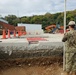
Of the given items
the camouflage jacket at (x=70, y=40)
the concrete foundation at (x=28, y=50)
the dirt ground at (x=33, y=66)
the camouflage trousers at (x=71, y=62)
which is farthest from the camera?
the concrete foundation at (x=28, y=50)

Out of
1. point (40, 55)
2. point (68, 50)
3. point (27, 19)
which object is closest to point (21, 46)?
point (40, 55)

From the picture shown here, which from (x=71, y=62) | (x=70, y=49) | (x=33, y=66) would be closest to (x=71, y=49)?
(x=70, y=49)

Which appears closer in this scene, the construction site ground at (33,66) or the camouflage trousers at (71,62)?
the camouflage trousers at (71,62)

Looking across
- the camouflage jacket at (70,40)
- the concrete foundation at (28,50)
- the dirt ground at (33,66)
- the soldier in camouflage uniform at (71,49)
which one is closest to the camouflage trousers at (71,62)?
the soldier in camouflage uniform at (71,49)

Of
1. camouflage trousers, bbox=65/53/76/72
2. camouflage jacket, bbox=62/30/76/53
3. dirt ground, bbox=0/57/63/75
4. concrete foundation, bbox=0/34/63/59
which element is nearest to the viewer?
camouflage jacket, bbox=62/30/76/53

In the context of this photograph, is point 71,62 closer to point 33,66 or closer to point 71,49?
point 71,49

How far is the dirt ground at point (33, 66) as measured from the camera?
288 inches

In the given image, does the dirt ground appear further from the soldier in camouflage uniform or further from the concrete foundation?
the soldier in camouflage uniform

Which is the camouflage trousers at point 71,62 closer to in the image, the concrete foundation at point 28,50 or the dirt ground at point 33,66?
the dirt ground at point 33,66

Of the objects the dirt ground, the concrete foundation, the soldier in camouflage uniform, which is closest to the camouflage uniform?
the soldier in camouflage uniform

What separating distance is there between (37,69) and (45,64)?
39cm

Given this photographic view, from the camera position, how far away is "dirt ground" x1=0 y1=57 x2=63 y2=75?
7.31 m

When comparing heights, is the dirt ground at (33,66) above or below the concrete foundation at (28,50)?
below

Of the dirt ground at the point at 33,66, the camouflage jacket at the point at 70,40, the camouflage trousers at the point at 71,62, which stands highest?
the camouflage jacket at the point at 70,40
